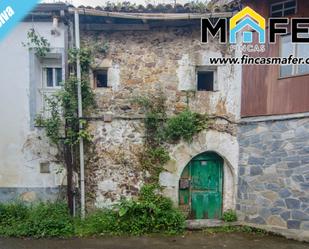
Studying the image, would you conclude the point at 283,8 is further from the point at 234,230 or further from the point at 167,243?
the point at 167,243

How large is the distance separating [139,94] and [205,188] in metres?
2.95

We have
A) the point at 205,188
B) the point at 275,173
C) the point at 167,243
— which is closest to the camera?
the point at 167,243

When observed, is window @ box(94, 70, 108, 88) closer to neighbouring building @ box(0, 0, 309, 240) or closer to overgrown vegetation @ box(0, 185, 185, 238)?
neighbouring building @ box(0, 0, 309, 240)

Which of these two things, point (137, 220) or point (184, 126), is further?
point (184, 126)

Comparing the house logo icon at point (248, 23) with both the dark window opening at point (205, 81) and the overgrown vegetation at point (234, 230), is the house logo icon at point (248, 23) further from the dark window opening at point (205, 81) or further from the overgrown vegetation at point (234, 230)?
the overgrown vegetation at point (234, 230)

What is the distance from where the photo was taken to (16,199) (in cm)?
575

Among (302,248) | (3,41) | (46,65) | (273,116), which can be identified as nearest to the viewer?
(302,248)

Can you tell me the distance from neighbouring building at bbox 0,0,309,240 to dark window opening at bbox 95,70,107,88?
31 millimetres

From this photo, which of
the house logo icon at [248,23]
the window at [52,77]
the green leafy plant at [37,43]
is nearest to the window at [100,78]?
the window at [52,77]

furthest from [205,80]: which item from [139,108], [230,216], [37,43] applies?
[37,43]

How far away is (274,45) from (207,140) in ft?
8.60

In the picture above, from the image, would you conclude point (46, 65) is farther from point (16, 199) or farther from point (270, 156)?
point (270, 156)

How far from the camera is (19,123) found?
571 centimetres

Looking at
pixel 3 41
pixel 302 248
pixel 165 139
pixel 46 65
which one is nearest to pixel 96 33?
pixel 46 65
